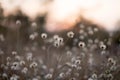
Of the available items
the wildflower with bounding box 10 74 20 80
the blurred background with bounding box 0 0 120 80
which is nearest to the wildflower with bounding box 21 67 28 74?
the blurred background with bounding box 0 0 120 80

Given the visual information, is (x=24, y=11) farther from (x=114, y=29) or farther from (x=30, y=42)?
(x=114, y=29)

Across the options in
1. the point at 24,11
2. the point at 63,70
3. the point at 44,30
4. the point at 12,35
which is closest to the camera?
the point at 63,70

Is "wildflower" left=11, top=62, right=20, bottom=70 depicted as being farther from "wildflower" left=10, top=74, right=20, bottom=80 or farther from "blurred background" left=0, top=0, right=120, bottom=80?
"wildflower" left=10, top=74, right=20, bottom=80

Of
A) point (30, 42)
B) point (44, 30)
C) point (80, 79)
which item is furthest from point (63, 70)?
point (44, 30)

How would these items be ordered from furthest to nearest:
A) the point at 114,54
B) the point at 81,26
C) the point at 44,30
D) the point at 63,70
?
1. the point at 44,30
2. the point at 81,26
3. the point at 114,54
4. the point at 63,70

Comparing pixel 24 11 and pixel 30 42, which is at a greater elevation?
pixel 24 11

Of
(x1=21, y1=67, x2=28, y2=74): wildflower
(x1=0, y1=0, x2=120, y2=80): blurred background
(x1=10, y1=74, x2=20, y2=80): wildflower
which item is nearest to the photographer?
(x1=10, y1=74, x2=20, y2=80): wildflower

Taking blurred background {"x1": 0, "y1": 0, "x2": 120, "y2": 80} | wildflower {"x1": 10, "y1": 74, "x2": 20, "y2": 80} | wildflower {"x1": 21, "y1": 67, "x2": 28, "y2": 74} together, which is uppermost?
blurred background {"x1": 0, "y1": 0, "x2": 120, "y2": 80}

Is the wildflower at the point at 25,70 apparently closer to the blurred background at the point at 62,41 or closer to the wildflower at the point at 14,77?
the blurred background at the point at 62,41

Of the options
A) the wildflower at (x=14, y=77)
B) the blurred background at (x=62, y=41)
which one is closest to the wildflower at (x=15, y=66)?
the blurred background at (x=62, y=41)

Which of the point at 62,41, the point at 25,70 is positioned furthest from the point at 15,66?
the point at 62,41

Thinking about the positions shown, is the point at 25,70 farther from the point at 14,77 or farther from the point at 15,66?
the point at 14,77
